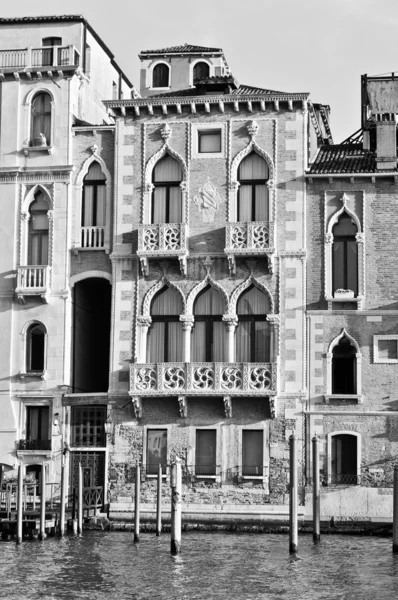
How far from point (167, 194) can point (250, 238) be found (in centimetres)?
331

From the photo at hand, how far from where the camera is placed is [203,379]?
46125mm

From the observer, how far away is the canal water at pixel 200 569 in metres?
33.6

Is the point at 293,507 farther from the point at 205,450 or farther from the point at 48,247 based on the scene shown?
the point at 48,247

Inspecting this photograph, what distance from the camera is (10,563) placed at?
37.8 metres

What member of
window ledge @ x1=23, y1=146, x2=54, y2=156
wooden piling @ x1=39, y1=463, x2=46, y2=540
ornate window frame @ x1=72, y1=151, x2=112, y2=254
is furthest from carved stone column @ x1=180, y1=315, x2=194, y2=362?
window ledge @ x1=23, y1=146, x2=54, y2=156

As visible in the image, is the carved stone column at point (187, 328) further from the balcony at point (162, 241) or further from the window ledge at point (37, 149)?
the window ledge at point (37, 149)

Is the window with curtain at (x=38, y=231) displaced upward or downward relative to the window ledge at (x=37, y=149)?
downward

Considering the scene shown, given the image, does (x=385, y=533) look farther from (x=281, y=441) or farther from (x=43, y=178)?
(x=43, y=178)

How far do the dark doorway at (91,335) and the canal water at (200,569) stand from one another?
6758 millimetres

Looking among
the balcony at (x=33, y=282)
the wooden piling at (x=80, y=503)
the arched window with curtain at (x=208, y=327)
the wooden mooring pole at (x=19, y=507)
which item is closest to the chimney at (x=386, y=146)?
the arched window with curtain at (x=208, y=327)

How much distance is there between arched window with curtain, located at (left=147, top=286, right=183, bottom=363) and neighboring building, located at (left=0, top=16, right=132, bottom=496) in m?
2.19

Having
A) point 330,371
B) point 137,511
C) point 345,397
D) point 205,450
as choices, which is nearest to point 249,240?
point 330,371

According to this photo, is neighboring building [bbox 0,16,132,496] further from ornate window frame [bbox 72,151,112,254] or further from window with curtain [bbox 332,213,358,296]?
window with curtain [bbox 332,213,358,296]

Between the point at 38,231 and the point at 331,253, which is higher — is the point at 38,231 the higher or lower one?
the higher one
